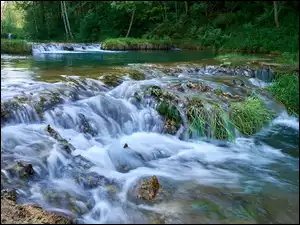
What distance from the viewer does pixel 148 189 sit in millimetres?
3549

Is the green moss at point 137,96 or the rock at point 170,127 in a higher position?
the green moss at point 137,96

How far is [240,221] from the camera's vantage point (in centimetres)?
301

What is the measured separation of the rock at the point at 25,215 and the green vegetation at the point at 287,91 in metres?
5.33

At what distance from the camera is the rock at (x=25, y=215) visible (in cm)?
263

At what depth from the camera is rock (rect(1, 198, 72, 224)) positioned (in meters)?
Result: 2.63

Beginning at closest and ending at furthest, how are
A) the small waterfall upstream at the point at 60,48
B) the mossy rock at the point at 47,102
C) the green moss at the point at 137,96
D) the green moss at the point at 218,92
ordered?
the mossy rock at the point at 47,102
the green moss at the point at 137,96
the green moss at the point at 218,92
the small waterfall upstream at the point at 60,48

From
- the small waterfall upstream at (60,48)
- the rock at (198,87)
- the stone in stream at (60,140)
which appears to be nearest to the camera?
the stone in stream at (60,140)

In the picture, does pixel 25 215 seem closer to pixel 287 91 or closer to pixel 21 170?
pixel 21 170

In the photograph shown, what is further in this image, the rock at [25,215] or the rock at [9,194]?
the rock at [9,194]

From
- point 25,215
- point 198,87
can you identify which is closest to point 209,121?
point 198,87

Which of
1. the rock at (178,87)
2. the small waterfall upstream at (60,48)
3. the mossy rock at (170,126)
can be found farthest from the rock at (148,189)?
the small waterfall upstream at (60,48)

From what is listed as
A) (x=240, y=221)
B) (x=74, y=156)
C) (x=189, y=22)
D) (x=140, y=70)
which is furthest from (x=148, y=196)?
(x=189, y=22)

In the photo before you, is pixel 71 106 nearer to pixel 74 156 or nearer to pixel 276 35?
pixel 74 156

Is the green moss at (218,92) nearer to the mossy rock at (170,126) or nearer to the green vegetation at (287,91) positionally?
the green vegetation at (287,91)
